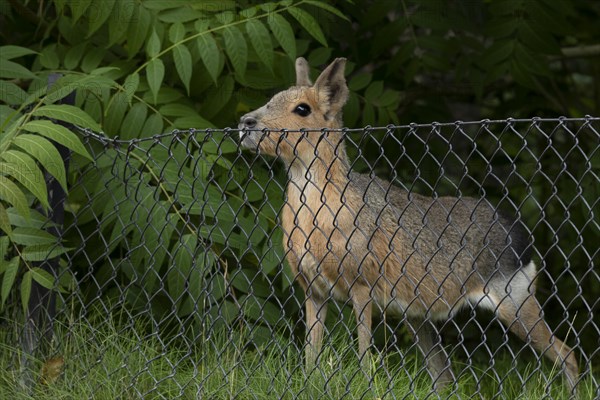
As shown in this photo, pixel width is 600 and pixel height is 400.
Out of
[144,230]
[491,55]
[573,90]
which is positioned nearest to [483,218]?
[491,55]

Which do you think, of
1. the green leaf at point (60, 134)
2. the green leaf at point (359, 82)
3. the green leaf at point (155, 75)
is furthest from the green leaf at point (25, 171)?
the green leaf at point (359, 82)

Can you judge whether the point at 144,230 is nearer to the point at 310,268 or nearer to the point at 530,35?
the point at 310,268

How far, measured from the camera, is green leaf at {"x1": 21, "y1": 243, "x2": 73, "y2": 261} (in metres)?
5.25

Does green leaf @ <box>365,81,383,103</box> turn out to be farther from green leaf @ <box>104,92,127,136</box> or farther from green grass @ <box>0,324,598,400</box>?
green grass @ <box>0,324,598,400</box>

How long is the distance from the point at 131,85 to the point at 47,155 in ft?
3.42

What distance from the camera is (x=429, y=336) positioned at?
6430 millimetres

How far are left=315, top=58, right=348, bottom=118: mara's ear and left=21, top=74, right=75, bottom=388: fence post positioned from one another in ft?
4.45

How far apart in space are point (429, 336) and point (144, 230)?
2.07m

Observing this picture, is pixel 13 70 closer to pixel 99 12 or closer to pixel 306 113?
pixel 99 12

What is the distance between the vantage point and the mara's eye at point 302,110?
5.80 m

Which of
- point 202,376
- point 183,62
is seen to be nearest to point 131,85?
point 183,62

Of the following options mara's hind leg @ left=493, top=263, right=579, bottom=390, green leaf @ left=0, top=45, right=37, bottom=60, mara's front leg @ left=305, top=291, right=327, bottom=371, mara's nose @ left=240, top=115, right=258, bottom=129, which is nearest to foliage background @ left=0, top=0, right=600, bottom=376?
green leaf @ left=0, top=45, right=37, bottom=60

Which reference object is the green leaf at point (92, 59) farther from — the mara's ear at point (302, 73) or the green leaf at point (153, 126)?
the mara's ear at point (302, 73)

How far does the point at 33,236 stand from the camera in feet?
17.3
